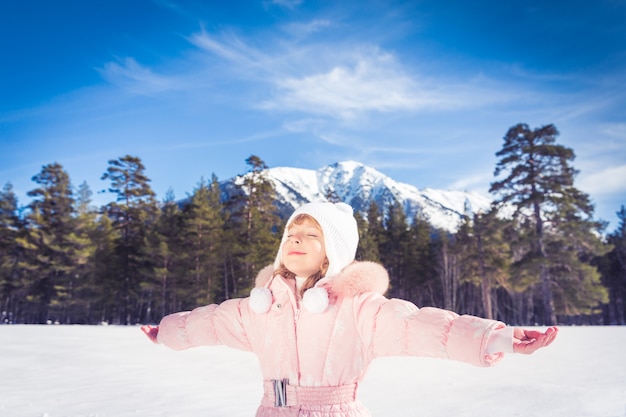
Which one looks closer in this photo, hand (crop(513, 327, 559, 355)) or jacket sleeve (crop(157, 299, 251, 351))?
hand (crop(513, 327, 559, 355))

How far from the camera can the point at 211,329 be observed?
7.85 feet

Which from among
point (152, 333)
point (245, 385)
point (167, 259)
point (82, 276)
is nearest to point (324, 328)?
point (152, 333)

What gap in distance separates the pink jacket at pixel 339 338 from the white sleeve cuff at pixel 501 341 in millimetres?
106

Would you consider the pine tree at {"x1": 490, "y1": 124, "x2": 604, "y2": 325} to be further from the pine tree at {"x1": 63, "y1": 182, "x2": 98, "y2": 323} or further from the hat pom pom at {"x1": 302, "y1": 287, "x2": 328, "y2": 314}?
the pine tree at {"x1": 63, "y1": 182, "x2": 98, "y2": 323}

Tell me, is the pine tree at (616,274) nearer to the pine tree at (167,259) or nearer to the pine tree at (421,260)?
the pine tree at (421,260)

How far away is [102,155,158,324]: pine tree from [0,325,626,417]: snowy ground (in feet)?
79.5

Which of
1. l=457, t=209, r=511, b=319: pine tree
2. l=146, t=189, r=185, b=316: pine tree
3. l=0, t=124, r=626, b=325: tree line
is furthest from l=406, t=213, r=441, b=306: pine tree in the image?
l=146, t=189, r=185, b=316: pine tree

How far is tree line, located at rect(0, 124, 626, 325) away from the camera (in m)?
21.0

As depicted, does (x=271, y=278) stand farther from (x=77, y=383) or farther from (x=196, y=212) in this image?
(x=196, y=212)

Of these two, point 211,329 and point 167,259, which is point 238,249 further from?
point 211,329

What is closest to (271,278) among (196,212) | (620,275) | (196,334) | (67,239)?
(196,334)

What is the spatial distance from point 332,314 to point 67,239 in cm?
3402

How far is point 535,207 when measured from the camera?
Result: 21.6m

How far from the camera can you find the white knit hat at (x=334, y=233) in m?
2.34
